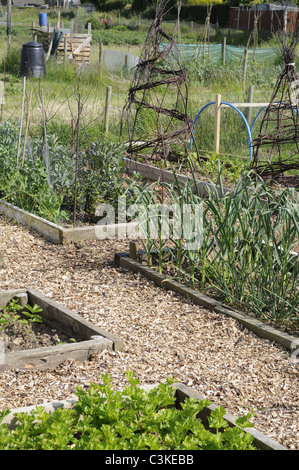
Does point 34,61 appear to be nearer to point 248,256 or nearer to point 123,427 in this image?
point 248,256

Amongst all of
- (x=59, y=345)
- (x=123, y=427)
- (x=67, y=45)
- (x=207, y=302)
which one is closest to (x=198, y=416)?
(x=123, y=427)

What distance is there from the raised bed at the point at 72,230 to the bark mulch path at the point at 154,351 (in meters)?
0.40

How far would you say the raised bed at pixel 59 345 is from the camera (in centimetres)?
307

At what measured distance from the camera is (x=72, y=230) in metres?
5.20

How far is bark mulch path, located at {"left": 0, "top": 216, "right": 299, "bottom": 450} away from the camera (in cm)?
285

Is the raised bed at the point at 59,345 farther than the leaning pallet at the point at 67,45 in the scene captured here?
No

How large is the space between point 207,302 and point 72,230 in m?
1.70

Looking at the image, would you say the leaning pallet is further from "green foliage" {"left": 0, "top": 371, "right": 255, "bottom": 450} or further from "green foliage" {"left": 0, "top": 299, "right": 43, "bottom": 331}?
"green foliage" {"left": 0, "top": 371, "right": 255, "bottom": 450}

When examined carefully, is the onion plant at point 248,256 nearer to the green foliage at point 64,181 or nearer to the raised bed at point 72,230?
the raised bed at point 72,230

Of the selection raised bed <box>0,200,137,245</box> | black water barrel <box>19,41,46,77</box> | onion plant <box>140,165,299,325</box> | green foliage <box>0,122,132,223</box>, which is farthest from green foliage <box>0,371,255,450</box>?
black water barrel <box>19,41,46,77</box>

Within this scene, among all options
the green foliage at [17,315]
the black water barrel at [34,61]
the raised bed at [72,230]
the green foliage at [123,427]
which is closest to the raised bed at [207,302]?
the raised bed at [72,230]

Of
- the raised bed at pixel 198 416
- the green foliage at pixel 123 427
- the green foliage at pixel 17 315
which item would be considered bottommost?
the green foliage at pixel 17 315

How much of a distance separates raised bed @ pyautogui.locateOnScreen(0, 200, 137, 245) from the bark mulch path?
40 cm
